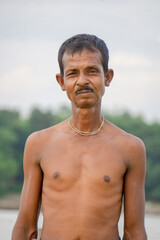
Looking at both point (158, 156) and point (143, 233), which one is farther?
point (158, 156)

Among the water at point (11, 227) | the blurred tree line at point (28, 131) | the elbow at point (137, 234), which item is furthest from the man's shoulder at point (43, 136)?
the blurred tree line at point (28, 131)

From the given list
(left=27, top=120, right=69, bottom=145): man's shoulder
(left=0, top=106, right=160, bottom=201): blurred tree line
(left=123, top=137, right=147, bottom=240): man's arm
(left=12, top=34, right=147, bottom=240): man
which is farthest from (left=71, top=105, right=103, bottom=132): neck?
(left=0, top=106, right=160, bottom=201): blurred tree line

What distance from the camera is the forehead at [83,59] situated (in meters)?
2.54

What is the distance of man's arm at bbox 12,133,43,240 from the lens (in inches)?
106

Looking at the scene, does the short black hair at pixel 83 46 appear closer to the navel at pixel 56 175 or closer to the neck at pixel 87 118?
the neck at pixel 87 118

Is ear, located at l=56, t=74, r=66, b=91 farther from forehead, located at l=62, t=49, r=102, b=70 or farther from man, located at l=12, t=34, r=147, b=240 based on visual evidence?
forehead, located at l=62, t=49, r=102, b=70

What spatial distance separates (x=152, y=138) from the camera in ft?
84.2

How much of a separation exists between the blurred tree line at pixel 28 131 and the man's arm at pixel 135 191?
20975 millimetres

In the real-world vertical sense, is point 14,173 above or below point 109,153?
below

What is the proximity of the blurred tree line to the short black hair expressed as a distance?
2118 centimetres

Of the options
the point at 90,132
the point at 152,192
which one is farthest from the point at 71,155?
the point at 152,192

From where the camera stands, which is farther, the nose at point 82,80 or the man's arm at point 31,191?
the man's arm at point 31,191

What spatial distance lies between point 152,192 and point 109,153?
21218mm

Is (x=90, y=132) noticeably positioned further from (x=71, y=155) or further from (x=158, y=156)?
(x=158, y=156)
